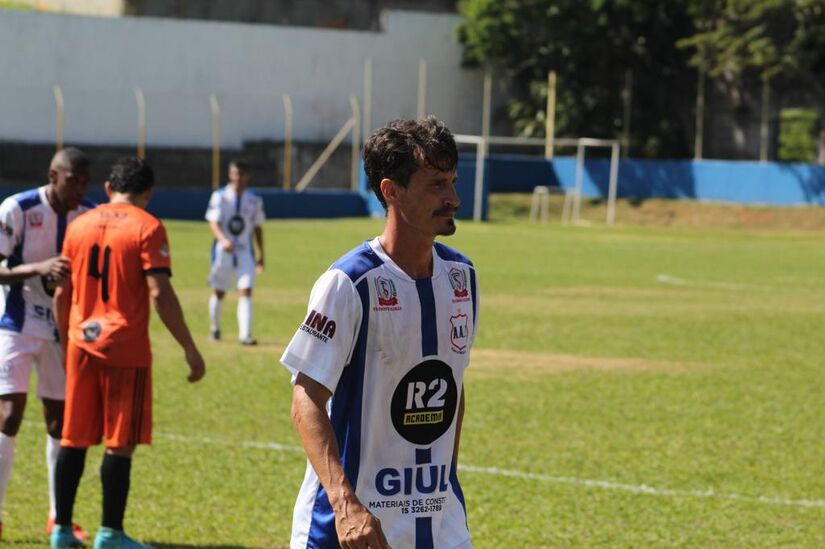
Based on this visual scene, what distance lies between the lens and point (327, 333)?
4660 mm

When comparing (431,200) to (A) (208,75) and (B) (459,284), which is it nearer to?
(B) (459,284)

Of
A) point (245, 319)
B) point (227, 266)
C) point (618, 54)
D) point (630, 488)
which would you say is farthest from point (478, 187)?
point (630, 488)

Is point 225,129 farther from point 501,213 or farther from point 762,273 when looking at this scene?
point 762,273

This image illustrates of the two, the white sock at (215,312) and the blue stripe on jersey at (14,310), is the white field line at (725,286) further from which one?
the blue stripe on jersey at (14,310)

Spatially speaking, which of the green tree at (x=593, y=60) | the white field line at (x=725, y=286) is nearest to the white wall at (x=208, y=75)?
the green tree at (x=593, y=60)

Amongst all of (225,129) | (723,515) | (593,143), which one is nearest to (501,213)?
(593,143)

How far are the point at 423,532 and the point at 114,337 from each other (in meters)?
3.43

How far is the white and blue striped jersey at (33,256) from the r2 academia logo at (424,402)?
411cm

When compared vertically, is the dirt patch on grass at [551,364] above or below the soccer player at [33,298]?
below

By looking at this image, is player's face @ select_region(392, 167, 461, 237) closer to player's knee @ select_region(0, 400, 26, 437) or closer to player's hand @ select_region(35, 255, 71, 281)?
player's hand @ select_region(35, 255, 71, 281)

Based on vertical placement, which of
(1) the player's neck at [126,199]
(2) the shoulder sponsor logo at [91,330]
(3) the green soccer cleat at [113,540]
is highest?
(1) the player's neck at [126,199]

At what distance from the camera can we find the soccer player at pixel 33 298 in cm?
828

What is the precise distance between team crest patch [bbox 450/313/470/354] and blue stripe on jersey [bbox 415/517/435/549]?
590mm

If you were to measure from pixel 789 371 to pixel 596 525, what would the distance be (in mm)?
7670
